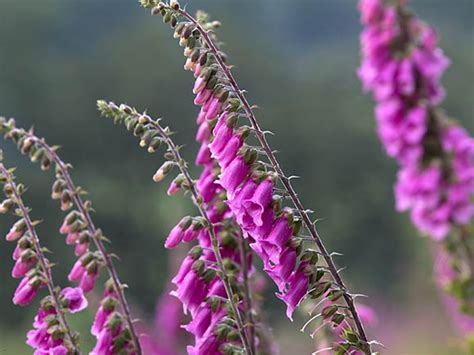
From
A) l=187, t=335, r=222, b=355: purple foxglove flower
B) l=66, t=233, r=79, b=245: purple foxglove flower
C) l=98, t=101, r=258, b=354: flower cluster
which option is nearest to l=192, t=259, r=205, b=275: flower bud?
l=98, t=101, r=258, b=354: flower cluster

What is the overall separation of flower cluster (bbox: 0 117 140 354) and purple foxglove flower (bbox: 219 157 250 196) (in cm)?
28

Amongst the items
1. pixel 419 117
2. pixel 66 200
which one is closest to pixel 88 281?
pixel 66 200

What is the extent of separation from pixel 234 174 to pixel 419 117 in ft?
6.73

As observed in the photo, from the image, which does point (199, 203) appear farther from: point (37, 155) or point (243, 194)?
point (37, 155)

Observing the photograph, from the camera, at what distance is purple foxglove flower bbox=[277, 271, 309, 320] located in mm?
1586

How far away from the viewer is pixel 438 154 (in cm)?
363

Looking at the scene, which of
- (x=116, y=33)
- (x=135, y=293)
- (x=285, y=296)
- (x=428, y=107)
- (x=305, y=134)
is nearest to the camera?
(x=285, y=296)

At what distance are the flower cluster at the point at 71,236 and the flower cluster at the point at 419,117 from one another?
80.3 inches

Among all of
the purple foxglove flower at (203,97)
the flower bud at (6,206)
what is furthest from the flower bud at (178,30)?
the flower bud at (6,206)

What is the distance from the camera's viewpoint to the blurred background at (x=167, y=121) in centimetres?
2378

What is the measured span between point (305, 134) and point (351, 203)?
3.35 m

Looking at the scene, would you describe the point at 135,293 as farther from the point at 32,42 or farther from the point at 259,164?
the point at 259,164

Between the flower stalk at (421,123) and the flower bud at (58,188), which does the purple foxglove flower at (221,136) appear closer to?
the flower bud at (58,188)

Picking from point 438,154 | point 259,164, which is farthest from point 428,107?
point 259,164
